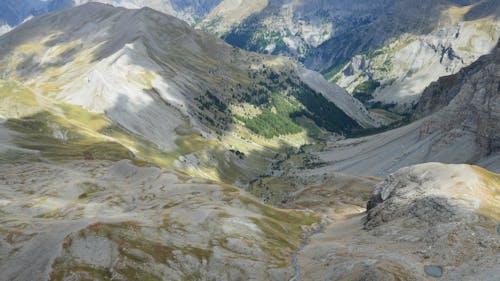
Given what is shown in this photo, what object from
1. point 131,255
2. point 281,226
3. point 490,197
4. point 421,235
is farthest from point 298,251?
point 490,197

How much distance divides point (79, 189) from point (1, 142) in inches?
2184

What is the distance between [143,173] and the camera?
130875 millimetres

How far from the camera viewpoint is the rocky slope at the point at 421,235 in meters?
52.8

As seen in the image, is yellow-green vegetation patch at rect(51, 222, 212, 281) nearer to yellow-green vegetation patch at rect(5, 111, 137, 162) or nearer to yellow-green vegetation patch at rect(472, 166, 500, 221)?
yellow-green vegetation patch at rect(472, 166, 500, 221)

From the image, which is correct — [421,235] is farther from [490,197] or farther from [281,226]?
[281,226]

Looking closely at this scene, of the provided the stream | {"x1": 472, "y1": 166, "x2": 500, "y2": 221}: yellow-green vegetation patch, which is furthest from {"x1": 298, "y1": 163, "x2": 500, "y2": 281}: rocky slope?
the stream

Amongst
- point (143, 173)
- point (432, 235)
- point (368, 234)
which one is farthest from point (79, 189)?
point (432, 235)

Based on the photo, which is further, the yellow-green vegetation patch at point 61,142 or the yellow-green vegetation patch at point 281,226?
the yellow-green vegetation patch at point 61,142

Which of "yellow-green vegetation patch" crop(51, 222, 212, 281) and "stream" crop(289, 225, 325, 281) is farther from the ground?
"yellow-green vegetation patch" crop(51, 222, 212, 281)

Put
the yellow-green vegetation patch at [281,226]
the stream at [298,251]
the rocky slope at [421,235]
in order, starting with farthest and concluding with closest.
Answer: the yellow-green vegetation patch at [281,226]
the stream at [298,251]
the rocky slope at [421,235]

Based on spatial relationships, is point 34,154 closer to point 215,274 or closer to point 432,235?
point 215,274

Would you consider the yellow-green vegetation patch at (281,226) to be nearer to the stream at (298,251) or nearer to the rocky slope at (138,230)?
the rocky slope at (138,230)

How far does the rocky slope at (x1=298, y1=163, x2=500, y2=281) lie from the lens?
52781 mm

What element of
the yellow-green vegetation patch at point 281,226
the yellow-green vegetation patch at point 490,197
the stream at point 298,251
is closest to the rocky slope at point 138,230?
the yellow-green vegetation patch at point 281,226
